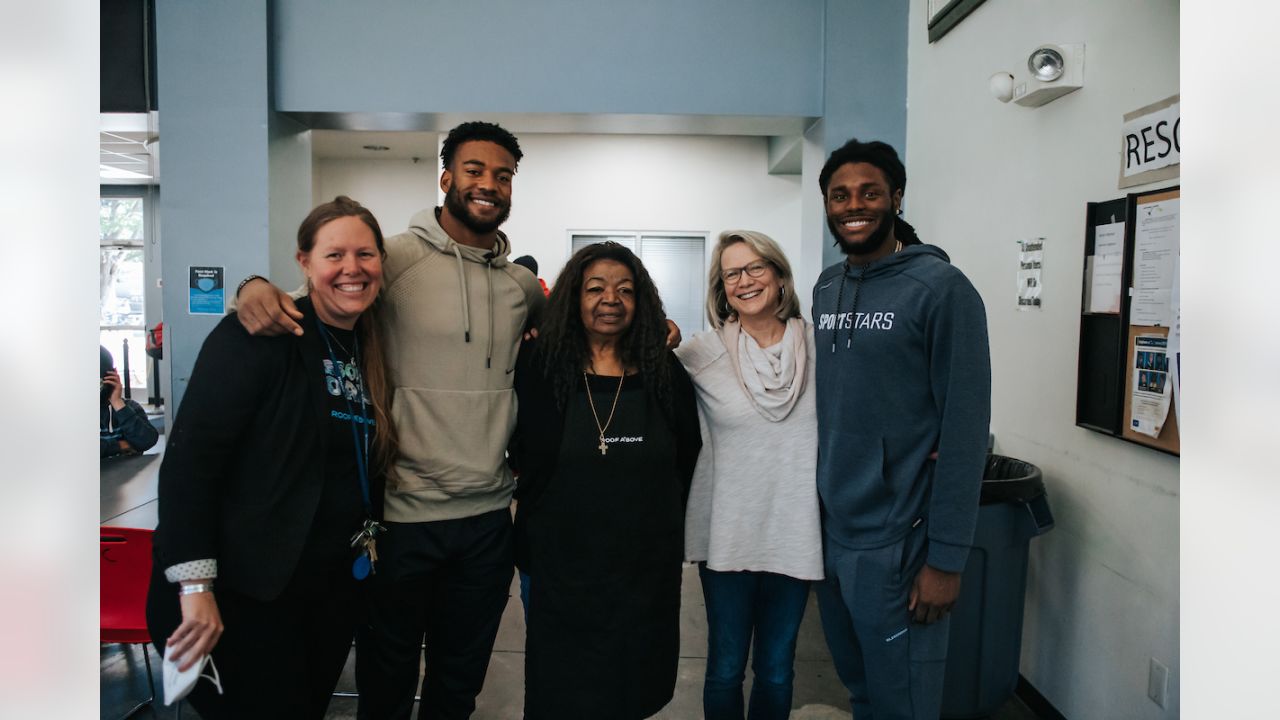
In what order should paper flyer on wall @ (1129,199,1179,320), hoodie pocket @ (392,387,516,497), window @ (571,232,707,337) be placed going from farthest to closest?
window @ (571,232,707,337)
paper flyer on wall @ (1129,199,1179,320)
hoodie pocket @ (392,387,516,497)

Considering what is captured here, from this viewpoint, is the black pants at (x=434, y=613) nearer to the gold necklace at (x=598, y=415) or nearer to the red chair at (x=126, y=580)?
the gold necklace at (x=598, y=415)

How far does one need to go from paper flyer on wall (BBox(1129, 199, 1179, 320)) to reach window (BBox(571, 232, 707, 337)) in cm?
513

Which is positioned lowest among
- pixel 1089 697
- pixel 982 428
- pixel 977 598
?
pixel 1089 697

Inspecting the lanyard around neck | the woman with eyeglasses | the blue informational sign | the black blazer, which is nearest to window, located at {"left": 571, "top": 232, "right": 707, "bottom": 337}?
the blue informational sign

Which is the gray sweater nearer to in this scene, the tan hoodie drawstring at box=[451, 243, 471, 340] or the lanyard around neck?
the tan hoodie drawstring at box=[451, 243, 471, 340]

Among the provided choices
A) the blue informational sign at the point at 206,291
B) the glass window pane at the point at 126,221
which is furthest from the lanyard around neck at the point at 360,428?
the glass window pane at the point at 126,221

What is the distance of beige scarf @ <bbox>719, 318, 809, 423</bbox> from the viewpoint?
6.10ft

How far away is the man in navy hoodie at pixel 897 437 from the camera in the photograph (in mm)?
1619

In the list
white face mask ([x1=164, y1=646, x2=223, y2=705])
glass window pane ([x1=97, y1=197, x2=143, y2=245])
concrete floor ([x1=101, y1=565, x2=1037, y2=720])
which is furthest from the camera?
glass window pane ([x1=97, y1=197, x2=143, y2=245])

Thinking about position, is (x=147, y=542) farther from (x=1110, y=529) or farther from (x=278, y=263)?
(x=1110, y=529)

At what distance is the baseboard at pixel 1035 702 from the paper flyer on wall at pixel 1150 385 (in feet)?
3.62
